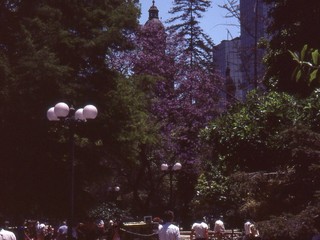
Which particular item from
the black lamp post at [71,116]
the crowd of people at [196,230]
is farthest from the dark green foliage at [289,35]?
the black lamp post at [71,116]

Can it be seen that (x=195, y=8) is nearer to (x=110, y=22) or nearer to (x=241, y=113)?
(x=110, y=22)

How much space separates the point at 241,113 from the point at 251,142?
3.55 feet

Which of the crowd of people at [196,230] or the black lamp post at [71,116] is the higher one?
the black lamp post at [71,116]

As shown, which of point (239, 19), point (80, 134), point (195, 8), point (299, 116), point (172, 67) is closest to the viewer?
point (299, 116)

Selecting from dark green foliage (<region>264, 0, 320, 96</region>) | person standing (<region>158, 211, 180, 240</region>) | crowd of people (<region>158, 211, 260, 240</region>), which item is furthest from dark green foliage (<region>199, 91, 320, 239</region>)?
dark green foliage (<region>264, 0, 320, 96</region>)

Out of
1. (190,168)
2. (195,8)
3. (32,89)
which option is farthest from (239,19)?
(195,8)

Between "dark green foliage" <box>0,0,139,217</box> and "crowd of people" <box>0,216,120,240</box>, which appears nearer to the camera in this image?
"crowd of people" <box>0,216,120,240</box>

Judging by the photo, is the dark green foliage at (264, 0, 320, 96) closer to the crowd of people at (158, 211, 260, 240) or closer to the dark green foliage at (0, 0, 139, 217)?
the crowd of people at (158, 211, 260, 240)

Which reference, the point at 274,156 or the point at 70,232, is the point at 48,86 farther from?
the point at 274,156

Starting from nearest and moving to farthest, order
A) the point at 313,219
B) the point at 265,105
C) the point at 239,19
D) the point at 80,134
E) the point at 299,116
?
1. the point at 313,219
2. the point at 299,116
3. the point at 265,105
4. the point at 80,134
5. the point at 239,19

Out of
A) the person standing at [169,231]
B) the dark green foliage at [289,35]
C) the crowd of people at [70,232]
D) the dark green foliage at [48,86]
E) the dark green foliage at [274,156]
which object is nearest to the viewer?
the dark green foliage at [274,156]

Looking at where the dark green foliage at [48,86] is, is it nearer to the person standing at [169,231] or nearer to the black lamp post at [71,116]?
the black lamp post at [71,116]

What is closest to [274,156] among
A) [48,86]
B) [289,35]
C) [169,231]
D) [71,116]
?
[169,231]

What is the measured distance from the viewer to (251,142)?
684 inches
